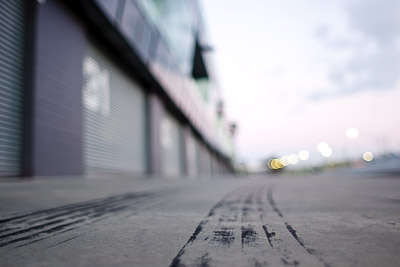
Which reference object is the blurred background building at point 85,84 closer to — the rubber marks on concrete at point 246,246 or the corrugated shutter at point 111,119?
the corrugated shutter at point 111,119

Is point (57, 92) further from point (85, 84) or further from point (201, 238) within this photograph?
point (201, 238)

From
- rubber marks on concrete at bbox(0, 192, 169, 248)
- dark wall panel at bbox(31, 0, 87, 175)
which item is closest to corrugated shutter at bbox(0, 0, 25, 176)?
dark wall panel at bbox(31, 0, 87, 175)

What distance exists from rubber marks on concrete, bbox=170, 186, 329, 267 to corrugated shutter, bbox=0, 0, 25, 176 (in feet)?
14.4

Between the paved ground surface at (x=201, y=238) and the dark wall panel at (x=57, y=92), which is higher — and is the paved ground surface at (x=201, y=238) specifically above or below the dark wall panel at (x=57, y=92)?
below

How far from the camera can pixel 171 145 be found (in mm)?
15539

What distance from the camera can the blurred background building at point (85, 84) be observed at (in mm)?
4781

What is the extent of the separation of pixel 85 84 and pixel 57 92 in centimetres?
146

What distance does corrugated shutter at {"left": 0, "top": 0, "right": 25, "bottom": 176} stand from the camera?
4.53 m

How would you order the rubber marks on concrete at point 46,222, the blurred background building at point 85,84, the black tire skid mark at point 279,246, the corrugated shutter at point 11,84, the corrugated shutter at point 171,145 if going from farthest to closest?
the corrugated shutter at point 171,145 → the blurred background building at point 85,84 → the corrugated shutter at point 11,84 → the rubber marks on concrete at point 46,222 → the black tire skid mark at point 279,246

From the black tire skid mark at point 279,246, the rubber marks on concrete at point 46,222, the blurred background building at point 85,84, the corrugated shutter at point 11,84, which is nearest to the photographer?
the black tire skid mark at point 279,246

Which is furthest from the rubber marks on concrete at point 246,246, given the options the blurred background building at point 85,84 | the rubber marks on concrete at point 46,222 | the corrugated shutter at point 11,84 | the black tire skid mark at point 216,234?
the blurred background building at point 85,84

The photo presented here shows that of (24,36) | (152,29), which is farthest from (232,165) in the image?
(24,36)

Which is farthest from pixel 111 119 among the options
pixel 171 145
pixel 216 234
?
pixel 216 234

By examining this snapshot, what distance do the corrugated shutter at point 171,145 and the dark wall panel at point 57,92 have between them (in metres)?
7.23
